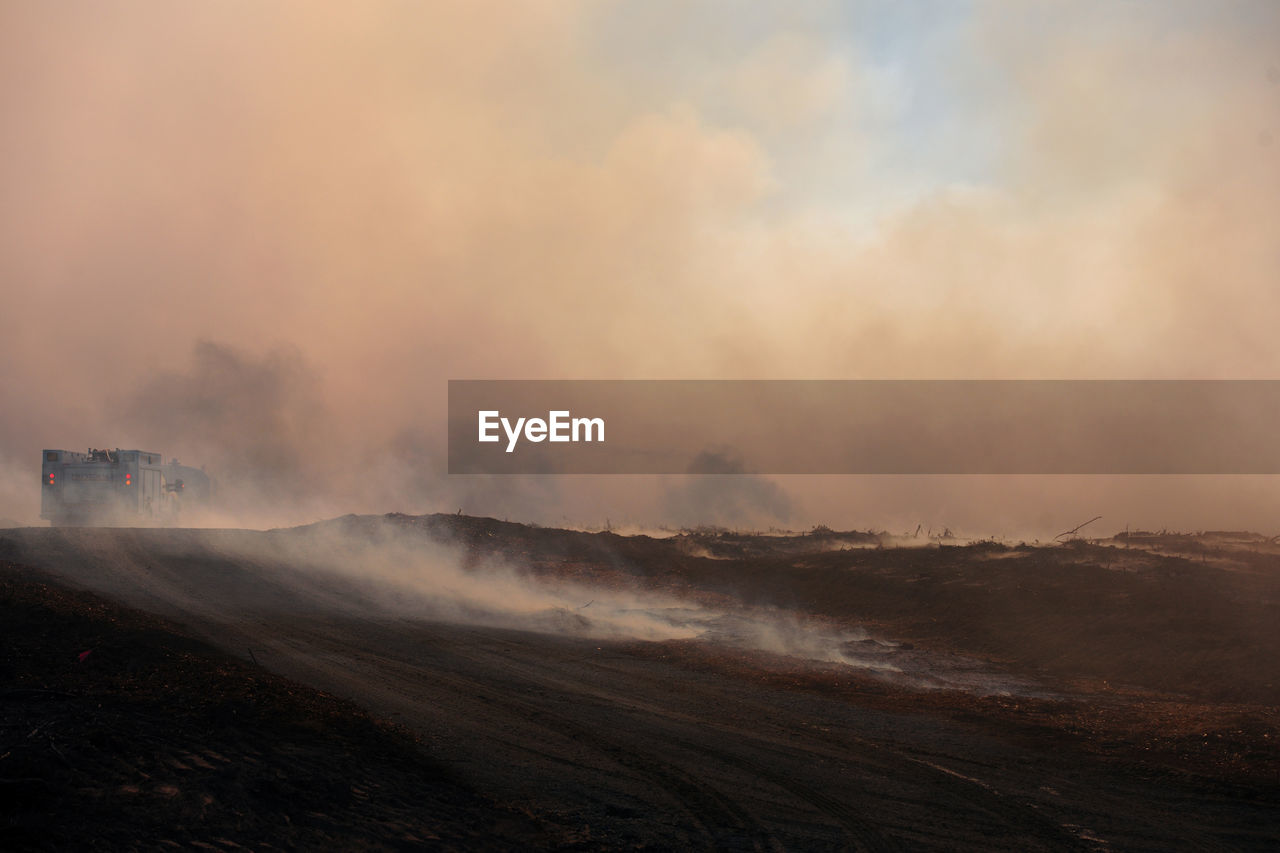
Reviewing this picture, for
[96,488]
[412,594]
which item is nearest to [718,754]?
[412,594]

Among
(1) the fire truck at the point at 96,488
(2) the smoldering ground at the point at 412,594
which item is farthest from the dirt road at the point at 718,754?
(1) the fire truck at the point at 96,488

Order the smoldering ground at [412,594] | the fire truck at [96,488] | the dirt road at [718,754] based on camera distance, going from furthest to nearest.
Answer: the fire truck at [96,488], the smoldering ground at [412,594], the dirt road at [718,754]

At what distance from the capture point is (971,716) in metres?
14.6

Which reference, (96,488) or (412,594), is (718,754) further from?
(96,488)

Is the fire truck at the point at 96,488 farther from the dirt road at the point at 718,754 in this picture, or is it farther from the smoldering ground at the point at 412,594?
the dirt road at the point at 718,754

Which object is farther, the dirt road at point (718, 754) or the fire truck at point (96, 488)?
the fire truck at point (96, 488)

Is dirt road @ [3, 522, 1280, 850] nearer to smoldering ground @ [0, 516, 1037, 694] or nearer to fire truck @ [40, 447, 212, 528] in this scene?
smoldering ground @ [0, 516, 1037, 694]

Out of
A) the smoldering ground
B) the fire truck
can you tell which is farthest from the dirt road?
the fire truck

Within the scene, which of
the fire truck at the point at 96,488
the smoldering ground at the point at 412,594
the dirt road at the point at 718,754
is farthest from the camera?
the fire truck at the point at 96,488

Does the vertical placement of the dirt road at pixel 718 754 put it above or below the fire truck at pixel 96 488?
below

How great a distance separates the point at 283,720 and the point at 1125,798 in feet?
35.4

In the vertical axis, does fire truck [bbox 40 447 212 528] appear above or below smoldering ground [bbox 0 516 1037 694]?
above

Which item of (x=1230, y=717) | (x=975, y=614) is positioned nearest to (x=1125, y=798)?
(x=1230, y=717)

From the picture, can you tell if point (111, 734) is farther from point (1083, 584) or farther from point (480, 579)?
point (1083, 584)
